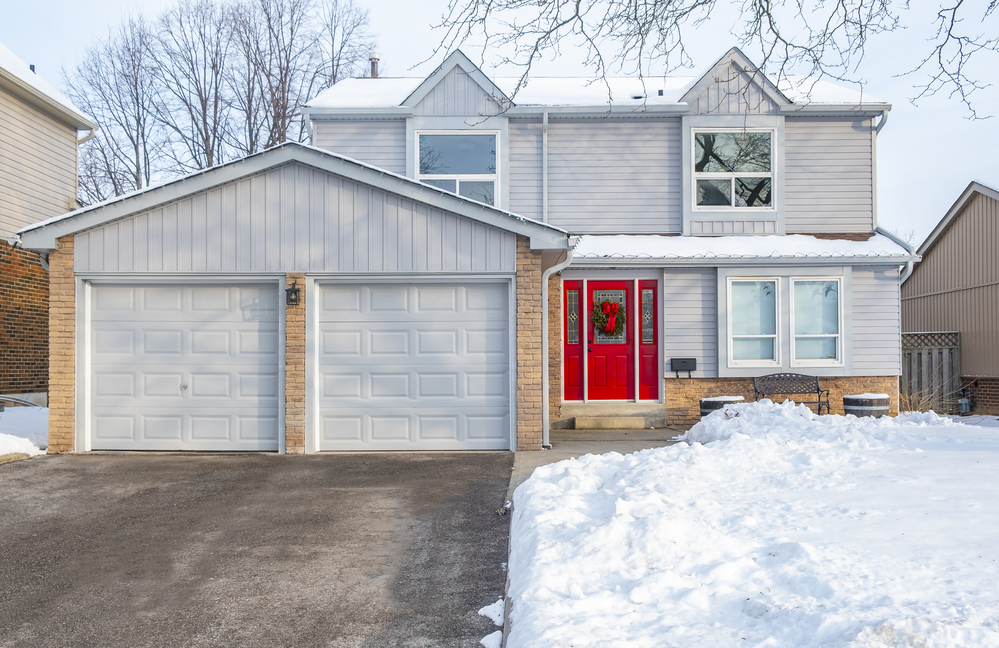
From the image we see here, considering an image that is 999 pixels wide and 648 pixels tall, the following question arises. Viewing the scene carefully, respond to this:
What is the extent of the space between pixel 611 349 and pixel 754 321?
8.86 feet

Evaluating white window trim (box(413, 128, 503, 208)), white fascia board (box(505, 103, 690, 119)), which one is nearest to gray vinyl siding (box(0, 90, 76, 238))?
white window trim (box(413, 128, 503, 208))

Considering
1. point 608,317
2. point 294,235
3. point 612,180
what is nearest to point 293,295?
point 294,235

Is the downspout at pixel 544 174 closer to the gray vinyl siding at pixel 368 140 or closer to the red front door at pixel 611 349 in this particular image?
the red front door at pixel 611 349

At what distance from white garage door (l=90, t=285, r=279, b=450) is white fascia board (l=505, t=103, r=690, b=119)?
6.02 m

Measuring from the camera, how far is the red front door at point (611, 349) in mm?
12406

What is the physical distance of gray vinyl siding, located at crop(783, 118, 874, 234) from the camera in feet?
42.5

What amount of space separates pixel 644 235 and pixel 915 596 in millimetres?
10173

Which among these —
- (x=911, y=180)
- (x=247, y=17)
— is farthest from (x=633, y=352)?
(x=247, y=17)

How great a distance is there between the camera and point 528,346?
9.18m

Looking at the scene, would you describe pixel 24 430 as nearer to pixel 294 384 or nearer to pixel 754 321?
pixel 294 384

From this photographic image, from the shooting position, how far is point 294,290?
9.16 meters

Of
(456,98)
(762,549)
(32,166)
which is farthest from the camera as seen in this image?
(32,166)

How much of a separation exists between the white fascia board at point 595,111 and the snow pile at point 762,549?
26.1ft

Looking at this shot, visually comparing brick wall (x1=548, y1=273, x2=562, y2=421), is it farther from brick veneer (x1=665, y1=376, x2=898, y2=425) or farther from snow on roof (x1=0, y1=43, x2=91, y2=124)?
snow on roof (x1=0, y1=43, x2=91, y2=124)
